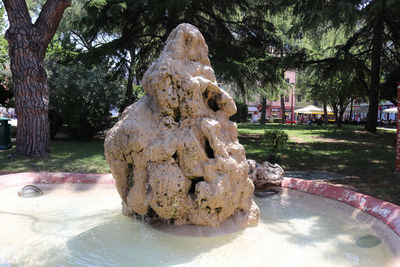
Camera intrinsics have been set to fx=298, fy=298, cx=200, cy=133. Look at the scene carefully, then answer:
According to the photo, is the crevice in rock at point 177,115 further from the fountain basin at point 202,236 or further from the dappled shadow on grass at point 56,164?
the dappled shadow on grass at point 56,164

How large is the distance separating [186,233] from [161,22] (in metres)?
13.9

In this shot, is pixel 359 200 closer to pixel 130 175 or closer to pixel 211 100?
pixel 211 100

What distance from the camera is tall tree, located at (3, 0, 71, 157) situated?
347 inches

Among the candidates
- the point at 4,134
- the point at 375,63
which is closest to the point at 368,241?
the point at 4,134

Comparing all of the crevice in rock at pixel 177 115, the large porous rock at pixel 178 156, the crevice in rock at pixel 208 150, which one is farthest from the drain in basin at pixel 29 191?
the crevice in rock at pixel 208 150

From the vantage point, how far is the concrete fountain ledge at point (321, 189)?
365 cm

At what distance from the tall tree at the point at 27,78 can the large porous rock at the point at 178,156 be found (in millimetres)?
6268

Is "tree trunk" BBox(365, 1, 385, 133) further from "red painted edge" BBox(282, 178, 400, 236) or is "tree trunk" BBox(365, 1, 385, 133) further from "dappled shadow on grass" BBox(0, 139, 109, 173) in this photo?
"dappled shadow on grass" BBox(0, 139, 109, 173)

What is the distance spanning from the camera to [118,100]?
14.7 meters

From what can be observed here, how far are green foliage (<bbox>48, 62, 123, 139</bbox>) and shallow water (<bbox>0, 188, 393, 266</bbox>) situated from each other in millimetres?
9415

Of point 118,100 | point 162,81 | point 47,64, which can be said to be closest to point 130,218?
point 162,81

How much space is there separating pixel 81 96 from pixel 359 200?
12.3m

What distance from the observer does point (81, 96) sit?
1346 centimetres

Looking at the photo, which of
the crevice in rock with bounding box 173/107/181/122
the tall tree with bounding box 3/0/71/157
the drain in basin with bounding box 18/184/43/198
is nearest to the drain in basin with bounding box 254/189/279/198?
the crevice in rock with bounding box 173/107/181/122
